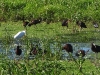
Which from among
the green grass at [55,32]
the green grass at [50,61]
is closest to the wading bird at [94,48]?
the green grass at [50,61]

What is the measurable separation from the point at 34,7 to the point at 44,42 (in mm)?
6919

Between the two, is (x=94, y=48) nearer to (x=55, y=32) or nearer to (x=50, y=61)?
(x=50, y=61)

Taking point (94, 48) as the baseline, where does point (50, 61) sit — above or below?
below

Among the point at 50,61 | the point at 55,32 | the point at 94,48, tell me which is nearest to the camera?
the point at 50,61

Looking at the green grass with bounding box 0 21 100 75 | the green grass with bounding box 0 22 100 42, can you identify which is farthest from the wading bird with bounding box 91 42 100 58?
the green grass with bounding box 0 22 100 42

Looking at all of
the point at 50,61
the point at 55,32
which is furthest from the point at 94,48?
the point at 55,32

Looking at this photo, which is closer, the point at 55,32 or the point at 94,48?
the point at 94,48

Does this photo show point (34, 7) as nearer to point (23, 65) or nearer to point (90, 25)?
point (90, 25)

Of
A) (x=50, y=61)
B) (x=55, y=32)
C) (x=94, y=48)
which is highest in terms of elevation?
(x=55, y=32)

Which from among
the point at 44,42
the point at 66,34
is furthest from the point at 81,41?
the point at 44,42

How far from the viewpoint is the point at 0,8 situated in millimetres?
15523

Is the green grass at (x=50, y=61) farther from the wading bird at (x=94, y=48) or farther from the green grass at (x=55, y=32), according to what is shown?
the wading bird at (x=94, y=48)

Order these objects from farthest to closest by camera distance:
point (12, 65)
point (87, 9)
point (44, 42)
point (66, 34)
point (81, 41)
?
1. point (87, 9)
2. point (66, 34)
3. point (81, 41)
4. point (44, 42)
5. point (12, 65)

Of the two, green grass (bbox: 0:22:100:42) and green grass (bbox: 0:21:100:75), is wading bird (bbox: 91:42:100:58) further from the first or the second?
green grass (bbox: 0:22:100:42)
